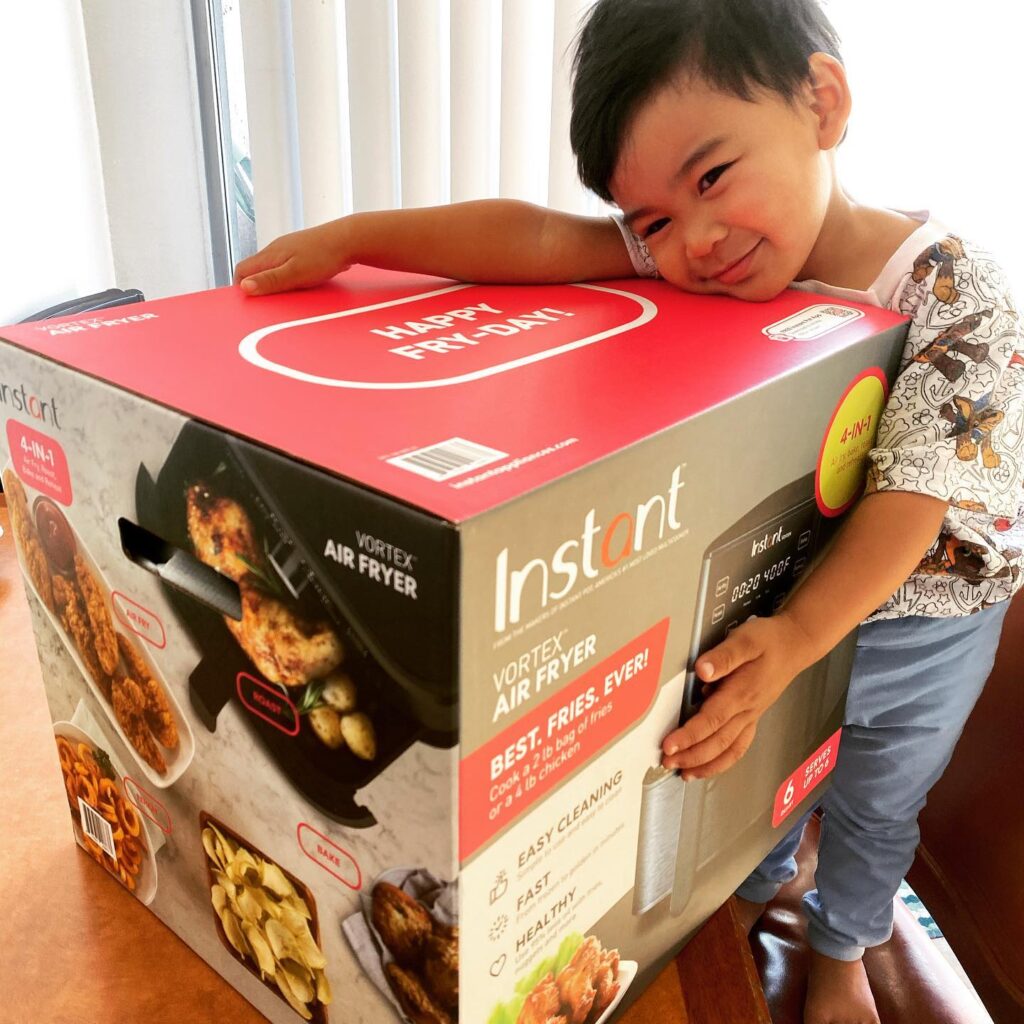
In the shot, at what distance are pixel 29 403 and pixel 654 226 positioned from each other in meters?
0.42

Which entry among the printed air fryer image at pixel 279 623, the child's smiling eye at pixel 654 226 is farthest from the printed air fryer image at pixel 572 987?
the child's smiling eye at pixel 654 226

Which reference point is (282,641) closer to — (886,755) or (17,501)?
(17,501)

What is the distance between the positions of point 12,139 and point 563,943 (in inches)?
45.7

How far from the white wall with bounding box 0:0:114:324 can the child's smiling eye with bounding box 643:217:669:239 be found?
83 cm

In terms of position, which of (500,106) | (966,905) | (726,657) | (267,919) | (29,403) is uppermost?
(500,106)

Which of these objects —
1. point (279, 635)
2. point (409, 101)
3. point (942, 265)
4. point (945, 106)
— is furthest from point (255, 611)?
point (409, 101)

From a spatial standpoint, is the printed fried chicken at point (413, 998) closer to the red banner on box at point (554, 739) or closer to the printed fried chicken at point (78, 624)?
the red banner on box at point (554, 739)

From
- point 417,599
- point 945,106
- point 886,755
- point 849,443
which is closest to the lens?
point 417,599

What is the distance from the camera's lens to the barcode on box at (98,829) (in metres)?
0.52

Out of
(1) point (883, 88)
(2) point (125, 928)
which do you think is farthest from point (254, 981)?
(1) point (883, 88)

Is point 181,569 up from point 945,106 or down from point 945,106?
down

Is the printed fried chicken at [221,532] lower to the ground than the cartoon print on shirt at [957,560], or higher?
higher

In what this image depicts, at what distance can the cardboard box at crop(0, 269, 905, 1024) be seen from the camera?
31 centimetres

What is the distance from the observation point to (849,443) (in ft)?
1.63
